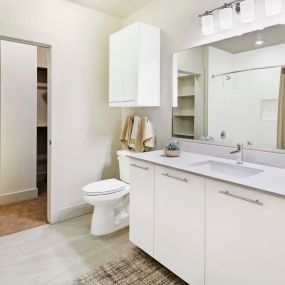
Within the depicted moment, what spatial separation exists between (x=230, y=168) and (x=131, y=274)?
42.9 inches

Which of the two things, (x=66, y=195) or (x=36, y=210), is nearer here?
(x=66, y=195)

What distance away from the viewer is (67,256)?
2016 mm

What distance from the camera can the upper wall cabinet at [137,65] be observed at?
2307 mm

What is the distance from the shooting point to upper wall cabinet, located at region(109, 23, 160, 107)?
231cm

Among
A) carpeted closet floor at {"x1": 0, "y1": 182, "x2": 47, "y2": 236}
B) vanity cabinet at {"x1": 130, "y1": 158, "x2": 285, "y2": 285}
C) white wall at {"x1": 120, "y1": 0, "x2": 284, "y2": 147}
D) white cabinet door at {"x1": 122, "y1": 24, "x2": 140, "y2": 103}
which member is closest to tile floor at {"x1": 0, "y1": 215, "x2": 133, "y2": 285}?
carpeted closet floor at {"x1": 0, "y1": 182, "x2": 47, "y2": 236}

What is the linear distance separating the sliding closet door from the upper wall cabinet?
1.46 m

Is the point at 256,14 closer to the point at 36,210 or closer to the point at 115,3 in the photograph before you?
the point at 115,3

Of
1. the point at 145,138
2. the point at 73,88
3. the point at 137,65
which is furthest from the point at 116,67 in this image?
the point at 145,138

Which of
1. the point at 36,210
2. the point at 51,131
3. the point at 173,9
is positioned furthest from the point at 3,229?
the point at 173,9

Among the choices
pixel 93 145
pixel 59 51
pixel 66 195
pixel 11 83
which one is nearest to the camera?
pixel 59 51

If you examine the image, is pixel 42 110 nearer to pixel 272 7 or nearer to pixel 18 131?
pixel 18 131

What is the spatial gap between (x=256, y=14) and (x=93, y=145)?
6.93 feet

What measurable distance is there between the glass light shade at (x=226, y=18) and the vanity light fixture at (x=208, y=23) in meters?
0.11

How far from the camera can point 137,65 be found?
7.50 feet
